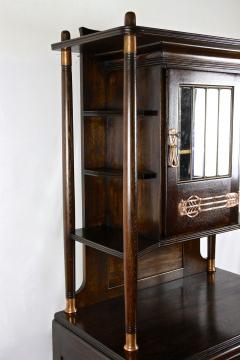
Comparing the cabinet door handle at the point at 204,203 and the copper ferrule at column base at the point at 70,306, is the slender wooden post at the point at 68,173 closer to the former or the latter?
the copper ferrule at column base at the point at 70,306

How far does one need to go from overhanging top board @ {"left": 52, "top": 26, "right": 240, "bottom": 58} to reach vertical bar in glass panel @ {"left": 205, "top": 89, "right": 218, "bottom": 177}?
0.57ft

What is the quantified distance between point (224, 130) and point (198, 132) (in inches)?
5.5

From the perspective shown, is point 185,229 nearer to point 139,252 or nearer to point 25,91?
point 139,252

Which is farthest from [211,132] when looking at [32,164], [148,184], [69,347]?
[69,347]

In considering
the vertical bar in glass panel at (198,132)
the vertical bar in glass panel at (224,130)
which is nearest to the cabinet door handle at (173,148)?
the vertical bar in glass panel at (198,132)

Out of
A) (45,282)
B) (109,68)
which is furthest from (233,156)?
(45,282)

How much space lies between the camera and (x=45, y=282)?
2020mm

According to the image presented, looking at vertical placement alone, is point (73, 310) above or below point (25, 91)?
below

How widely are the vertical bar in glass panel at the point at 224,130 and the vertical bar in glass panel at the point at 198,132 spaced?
0.31 feet

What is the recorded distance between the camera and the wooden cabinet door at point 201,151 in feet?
5.78

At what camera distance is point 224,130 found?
1919mm

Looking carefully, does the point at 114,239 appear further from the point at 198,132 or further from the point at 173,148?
the point at 198,132

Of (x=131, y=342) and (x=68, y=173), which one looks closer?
(x=131, y=342)

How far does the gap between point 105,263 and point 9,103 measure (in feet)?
2.49
